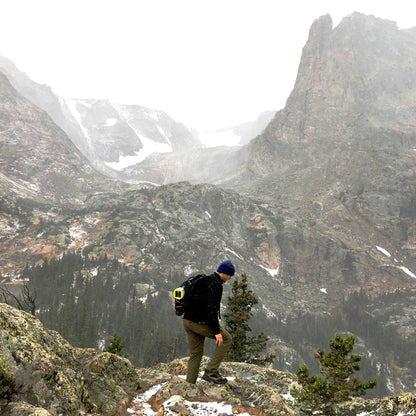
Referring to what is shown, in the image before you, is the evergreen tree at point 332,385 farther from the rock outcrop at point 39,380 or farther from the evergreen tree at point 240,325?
the evergreen tree at point 240,325

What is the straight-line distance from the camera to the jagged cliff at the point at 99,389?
498 cm

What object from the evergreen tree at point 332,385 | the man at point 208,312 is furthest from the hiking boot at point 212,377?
the evergreen tree at point 332,385

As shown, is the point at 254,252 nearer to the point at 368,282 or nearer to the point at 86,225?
the point at 368,282

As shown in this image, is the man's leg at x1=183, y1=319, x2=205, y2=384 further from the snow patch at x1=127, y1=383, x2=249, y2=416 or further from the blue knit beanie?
the blue knit beanie

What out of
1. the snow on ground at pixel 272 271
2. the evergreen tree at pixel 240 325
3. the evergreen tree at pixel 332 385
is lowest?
the snow on ground at pixel 272 271

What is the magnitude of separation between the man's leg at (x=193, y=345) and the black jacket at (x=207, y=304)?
9.3 inches

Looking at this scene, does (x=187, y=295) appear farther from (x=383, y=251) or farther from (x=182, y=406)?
(x=383, y=251)

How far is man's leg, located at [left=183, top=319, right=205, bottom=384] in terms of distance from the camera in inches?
298

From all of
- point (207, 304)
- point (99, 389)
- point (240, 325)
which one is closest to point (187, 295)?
point (207, 304)

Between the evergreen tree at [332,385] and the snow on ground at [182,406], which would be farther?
the evergreen tree at [332,385]

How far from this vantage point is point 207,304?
734cm

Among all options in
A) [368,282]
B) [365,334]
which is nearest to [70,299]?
[365,334]

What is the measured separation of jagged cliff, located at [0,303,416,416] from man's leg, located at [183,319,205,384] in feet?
1.29

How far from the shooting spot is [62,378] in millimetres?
5871
